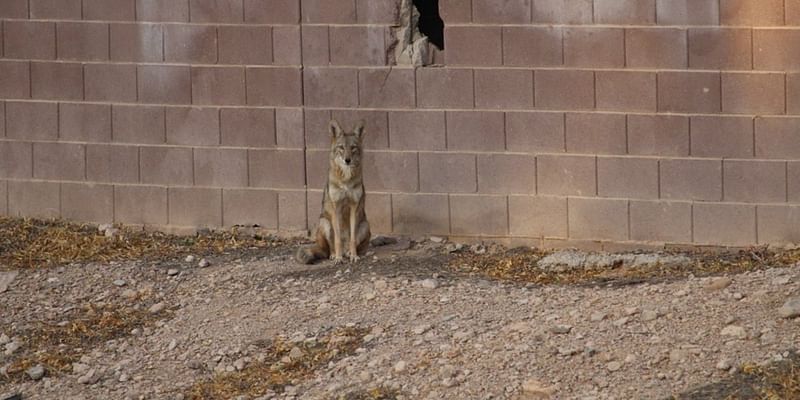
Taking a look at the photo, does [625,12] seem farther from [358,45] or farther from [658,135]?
[358,45]

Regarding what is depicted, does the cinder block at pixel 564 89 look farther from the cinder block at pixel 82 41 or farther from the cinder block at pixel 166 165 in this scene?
the cinder block at pixel 82 41

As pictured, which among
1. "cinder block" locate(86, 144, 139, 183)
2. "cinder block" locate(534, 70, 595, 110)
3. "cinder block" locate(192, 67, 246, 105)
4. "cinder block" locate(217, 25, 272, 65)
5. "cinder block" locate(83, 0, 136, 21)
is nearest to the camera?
"cinder block" locate(534, 70, 595, 110)

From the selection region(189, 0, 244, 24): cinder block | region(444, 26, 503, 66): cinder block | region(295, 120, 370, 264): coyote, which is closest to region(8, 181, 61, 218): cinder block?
region(189, 0, 244, 24): cinder block

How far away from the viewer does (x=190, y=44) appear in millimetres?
12008

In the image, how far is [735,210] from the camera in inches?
423

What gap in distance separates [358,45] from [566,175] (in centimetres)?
178

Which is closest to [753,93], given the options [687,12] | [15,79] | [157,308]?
[687,12]

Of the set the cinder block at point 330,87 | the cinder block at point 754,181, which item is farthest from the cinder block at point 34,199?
the cinder block at point 754,181

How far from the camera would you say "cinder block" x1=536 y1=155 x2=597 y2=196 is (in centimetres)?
1109

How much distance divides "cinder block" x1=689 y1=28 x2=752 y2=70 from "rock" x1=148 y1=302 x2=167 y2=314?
381cm

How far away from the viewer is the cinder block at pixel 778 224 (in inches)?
418

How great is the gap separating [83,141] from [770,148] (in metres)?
5.23

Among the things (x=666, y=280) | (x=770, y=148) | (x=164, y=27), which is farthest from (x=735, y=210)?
(x=164, y=27)

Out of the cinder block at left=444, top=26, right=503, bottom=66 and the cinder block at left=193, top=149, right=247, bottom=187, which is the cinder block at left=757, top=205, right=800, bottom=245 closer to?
the cinder block at left=444, top=26, right=503, bottom=66
